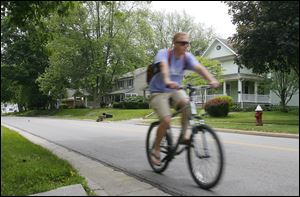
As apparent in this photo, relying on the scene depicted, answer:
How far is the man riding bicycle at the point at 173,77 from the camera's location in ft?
13.8

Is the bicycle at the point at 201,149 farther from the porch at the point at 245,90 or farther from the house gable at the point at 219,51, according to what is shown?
the house gable at the point at 219,51

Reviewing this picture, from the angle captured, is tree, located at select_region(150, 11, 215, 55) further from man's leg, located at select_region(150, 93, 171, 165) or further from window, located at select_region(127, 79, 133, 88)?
man's leg, located at select_region(150, 93, 171, 165)

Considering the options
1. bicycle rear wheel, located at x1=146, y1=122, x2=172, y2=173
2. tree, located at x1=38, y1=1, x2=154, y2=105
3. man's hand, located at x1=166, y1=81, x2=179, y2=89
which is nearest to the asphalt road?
bicycle rear wheel, located at x1=146, y1=122, x2=172, y2=173

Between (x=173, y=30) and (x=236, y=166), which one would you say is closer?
(x=236, y=166)

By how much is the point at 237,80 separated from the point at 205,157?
123 ft

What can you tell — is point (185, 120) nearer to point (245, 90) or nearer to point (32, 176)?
point (32, 176)

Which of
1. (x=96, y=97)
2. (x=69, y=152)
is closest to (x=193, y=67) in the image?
(x=69, y=152)

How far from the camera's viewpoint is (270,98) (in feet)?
127

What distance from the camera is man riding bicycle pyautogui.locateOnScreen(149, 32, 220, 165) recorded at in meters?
4.21

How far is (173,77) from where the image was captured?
4.41 m

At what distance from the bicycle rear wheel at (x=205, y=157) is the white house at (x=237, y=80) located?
32.4 metres

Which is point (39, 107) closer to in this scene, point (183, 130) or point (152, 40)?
point (152, 40)

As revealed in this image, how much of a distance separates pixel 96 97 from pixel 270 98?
21.9m

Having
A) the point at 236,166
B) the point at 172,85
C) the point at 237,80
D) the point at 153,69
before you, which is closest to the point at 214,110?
the point at 236,166
